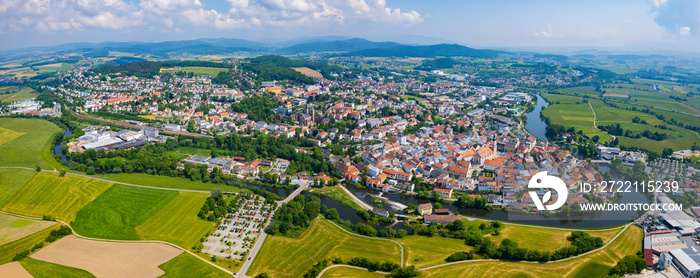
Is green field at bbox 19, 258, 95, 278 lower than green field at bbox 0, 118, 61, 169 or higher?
lower

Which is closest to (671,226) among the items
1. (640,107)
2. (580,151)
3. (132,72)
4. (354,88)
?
(580,151)

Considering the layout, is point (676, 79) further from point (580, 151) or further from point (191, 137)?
point (191, 137)

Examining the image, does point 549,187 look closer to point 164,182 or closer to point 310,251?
point 310,251

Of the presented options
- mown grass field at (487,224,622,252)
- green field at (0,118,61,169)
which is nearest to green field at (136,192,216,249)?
green field at (0,118,61,169)

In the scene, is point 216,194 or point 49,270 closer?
point 49,270

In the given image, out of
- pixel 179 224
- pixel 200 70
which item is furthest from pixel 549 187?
pixel 200 70

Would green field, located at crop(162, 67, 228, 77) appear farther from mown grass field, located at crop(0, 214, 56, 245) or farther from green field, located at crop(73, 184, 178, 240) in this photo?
mown grass field, located at crop(0, 214, 56, 245)

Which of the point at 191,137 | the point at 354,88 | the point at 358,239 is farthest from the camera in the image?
the point at 354,88
